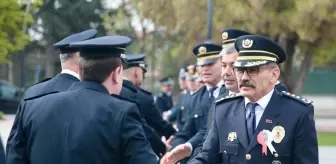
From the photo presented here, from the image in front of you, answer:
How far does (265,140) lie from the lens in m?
4.08

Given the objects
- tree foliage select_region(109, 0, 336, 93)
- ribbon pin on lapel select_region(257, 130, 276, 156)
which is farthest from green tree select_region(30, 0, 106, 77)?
ribbon pin on lapel select_region(257, 130, 276, 156)

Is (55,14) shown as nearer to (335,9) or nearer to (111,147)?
(335,9)

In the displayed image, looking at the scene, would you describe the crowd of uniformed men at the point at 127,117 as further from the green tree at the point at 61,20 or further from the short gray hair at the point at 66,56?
the green tree at the point at 61,20

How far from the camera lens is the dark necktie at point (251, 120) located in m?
4.18

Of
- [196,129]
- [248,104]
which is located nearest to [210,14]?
[196,129]

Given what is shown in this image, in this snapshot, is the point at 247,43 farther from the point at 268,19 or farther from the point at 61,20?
the point at 61,20

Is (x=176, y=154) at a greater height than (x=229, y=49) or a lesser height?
lesser

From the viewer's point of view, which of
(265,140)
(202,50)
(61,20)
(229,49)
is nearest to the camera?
(265,140)

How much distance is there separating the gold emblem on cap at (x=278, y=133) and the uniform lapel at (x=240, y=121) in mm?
181

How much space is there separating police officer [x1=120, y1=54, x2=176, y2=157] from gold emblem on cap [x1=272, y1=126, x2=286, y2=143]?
2732mm

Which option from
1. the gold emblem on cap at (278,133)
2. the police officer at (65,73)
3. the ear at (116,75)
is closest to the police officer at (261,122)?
the gold emblem on cap at (278,133)

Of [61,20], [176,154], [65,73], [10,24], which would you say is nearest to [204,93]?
[176,154]

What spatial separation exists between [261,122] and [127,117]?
107 centimetres

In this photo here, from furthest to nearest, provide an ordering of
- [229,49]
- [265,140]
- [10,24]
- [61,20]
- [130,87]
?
[61,20] → [10,24] → [130,87] → [229,49] → [265,140]
